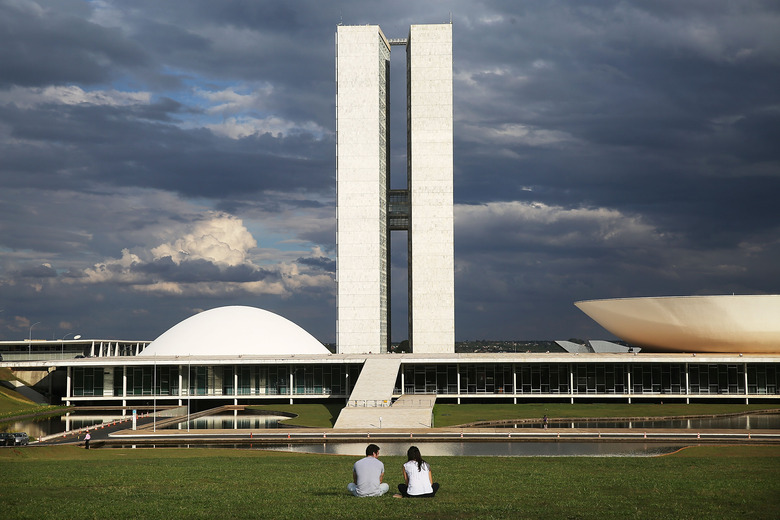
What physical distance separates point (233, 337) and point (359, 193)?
939 inches

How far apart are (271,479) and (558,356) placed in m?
47.3

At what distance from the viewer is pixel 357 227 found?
86375 millimetres

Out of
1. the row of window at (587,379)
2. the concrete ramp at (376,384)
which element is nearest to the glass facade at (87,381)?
the concrete ramp at (376,384)

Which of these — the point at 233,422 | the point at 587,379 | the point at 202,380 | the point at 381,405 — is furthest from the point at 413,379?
the point at 233,422

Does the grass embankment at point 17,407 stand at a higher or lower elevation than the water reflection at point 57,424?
higher

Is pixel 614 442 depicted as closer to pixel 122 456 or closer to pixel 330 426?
pixel 330 426

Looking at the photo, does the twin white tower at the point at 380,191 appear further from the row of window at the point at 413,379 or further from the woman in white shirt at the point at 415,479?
the woman in white shirt at the point at 415,479

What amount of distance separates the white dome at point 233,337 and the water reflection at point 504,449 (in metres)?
33.8

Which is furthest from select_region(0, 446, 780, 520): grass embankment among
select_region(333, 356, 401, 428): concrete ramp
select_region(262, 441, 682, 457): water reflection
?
select_region(333, 356, 401, 428): concrete ramp

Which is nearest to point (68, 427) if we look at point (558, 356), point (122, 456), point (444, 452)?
point (122, 456)

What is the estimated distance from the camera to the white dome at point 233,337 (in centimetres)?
6969

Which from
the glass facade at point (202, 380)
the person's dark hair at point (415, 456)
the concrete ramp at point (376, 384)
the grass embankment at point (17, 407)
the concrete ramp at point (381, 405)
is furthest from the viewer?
the glass facade at point (202, 380)

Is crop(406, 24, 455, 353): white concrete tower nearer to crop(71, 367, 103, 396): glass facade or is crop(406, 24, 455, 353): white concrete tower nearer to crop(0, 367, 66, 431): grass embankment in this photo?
crop(71, 367, 103, 396): glass facade

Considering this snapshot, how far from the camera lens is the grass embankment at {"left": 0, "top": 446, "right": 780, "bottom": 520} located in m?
13.6
